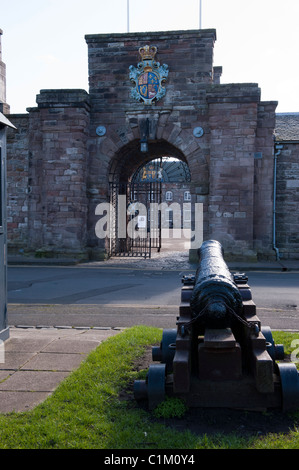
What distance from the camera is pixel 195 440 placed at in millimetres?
3344

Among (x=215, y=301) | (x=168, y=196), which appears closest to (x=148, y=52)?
(x=215, y=301)

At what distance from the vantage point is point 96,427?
3506mm

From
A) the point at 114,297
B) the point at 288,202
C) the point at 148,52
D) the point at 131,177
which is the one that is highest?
the point at 148,52

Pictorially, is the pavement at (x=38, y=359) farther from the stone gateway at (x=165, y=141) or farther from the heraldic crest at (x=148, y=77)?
the heraldic crest at (x=148, y=77)

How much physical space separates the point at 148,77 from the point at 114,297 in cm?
1012

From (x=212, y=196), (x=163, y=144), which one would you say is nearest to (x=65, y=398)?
(x=212, y=196)

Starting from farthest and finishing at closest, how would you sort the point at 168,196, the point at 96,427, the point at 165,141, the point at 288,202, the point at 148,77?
the point at 168,196
the point at 165,141
the point at 288,202
the point at 148,77
the point at 96,427

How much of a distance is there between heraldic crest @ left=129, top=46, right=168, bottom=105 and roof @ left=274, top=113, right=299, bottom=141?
4.95 m

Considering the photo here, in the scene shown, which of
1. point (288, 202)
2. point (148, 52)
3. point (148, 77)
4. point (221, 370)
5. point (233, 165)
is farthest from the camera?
point (288, 202)

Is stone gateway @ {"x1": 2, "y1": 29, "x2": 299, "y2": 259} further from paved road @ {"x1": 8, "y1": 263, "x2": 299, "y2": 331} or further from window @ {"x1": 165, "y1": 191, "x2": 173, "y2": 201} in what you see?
window @ {"x1": 165, "y1": 191, "x2": 173, "y2": 201}

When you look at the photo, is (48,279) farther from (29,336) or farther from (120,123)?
(120,123)

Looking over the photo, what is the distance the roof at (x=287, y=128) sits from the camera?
1781 cm

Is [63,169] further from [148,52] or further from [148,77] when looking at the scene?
[148,52]

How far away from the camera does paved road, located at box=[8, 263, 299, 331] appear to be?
→ 7755mm
